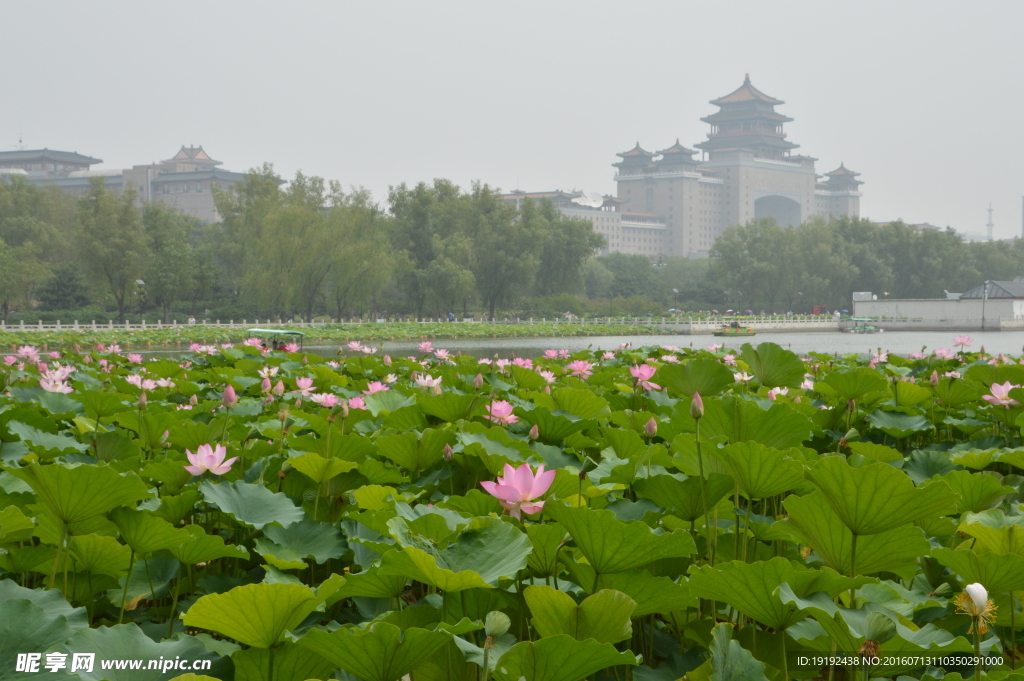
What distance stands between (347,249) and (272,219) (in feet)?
9.73

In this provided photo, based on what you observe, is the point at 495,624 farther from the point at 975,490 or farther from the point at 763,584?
the point at 975,490

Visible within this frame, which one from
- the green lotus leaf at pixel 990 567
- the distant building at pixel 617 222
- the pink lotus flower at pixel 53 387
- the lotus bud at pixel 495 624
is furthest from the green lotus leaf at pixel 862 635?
the distant building at pixel 617 222

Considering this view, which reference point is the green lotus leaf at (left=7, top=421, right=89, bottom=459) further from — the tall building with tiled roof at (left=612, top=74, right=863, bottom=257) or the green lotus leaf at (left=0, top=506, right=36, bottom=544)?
the tall building with tiled roof at (left=612, top=74, right=863, bottom=257)

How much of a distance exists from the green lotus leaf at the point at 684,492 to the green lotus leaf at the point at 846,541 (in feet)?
0.58

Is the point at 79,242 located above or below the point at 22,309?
above

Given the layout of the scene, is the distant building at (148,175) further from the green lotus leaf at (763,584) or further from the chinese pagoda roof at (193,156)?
the green lotus leaf at (763,584)

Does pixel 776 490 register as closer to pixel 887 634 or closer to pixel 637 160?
pixel 887 634

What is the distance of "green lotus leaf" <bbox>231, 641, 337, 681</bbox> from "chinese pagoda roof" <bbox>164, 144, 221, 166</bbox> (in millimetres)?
111223

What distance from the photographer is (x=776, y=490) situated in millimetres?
1516

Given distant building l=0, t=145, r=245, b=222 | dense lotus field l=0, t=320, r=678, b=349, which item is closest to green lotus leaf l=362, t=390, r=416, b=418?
dense lotus field l=0, t=320, r=678, b=349

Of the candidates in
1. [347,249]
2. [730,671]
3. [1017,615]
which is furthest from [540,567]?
[347,249]

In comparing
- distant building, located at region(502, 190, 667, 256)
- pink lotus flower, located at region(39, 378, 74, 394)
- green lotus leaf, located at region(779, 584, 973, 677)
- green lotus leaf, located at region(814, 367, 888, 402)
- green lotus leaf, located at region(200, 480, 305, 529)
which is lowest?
green lotus leaf, located at region(779, 584, 973, 677)

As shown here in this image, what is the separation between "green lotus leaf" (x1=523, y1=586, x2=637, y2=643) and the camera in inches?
40.8

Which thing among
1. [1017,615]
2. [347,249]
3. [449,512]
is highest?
[347,249]
